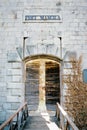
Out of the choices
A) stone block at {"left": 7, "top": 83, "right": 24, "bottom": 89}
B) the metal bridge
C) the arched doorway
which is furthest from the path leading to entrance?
stone block at {"left": 7, "top": 83, "right": 24, "bottom": 89}

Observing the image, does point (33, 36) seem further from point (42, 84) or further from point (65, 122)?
point (65, 122)

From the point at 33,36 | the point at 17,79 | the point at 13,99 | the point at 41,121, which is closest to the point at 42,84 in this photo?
the point at 17,79

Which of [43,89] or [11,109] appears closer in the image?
[11,109]

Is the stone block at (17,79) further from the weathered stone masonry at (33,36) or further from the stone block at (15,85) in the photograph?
the stone block at (15,85)

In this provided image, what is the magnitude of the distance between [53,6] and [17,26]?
1289 mm

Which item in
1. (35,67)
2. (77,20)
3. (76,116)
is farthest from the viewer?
(35,67)

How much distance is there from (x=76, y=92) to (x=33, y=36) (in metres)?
2.17

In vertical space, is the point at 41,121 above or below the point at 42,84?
below

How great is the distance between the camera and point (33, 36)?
8820 mm

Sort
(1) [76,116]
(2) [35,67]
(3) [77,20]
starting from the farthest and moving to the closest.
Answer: (2) [35,67] → (3) [77,20] → (1) [76,116]

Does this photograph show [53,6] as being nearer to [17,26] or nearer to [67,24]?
[67,24]

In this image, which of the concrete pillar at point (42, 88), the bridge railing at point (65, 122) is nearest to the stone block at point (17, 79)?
the concrete pillar at point (42, 88)

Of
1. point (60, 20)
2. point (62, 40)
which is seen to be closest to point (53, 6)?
point (60, 20)

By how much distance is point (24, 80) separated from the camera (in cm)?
907
